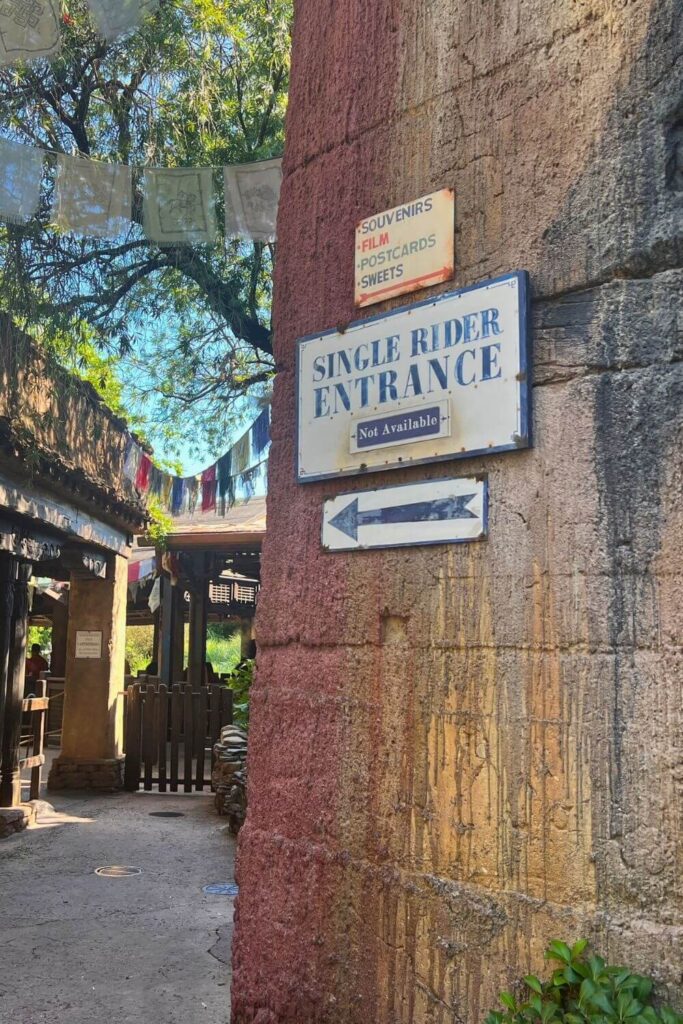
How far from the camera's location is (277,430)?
10.1 ft

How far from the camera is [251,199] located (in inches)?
279

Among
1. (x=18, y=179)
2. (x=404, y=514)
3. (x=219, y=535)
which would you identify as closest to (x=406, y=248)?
(x=404, y=514)

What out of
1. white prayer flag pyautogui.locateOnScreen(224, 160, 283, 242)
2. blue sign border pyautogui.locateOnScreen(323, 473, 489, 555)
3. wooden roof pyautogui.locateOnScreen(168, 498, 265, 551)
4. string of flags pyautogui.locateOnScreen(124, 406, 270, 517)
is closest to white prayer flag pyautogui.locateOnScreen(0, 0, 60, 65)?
white prayer flag pyautogui.locateOnScreen(224, 160, 283, 242)

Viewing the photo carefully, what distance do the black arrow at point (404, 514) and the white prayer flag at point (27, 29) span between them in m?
5.19

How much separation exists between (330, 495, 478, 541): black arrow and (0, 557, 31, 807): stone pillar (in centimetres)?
670

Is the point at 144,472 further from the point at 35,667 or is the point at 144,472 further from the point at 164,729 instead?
the point at 35,667

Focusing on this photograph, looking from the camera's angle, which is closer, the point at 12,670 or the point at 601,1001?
the point at 601,1001

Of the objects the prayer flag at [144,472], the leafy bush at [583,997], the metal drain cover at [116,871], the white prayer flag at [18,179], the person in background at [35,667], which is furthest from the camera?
the person in background at [35,667]

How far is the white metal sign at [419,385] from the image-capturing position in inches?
96.7

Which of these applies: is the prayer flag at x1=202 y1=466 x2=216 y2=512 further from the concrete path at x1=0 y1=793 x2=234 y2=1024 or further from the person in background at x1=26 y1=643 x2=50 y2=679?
the person in background at x1=26 y1=643 x2=50 y2=679

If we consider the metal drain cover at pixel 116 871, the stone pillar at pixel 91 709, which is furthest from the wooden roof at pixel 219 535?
the metal drain cover at pixel 116 871

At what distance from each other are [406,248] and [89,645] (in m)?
9.28

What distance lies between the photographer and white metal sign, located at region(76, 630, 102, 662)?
1115 cm

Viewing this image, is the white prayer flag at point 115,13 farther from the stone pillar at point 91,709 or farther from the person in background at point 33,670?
the person in background at point 33,670
